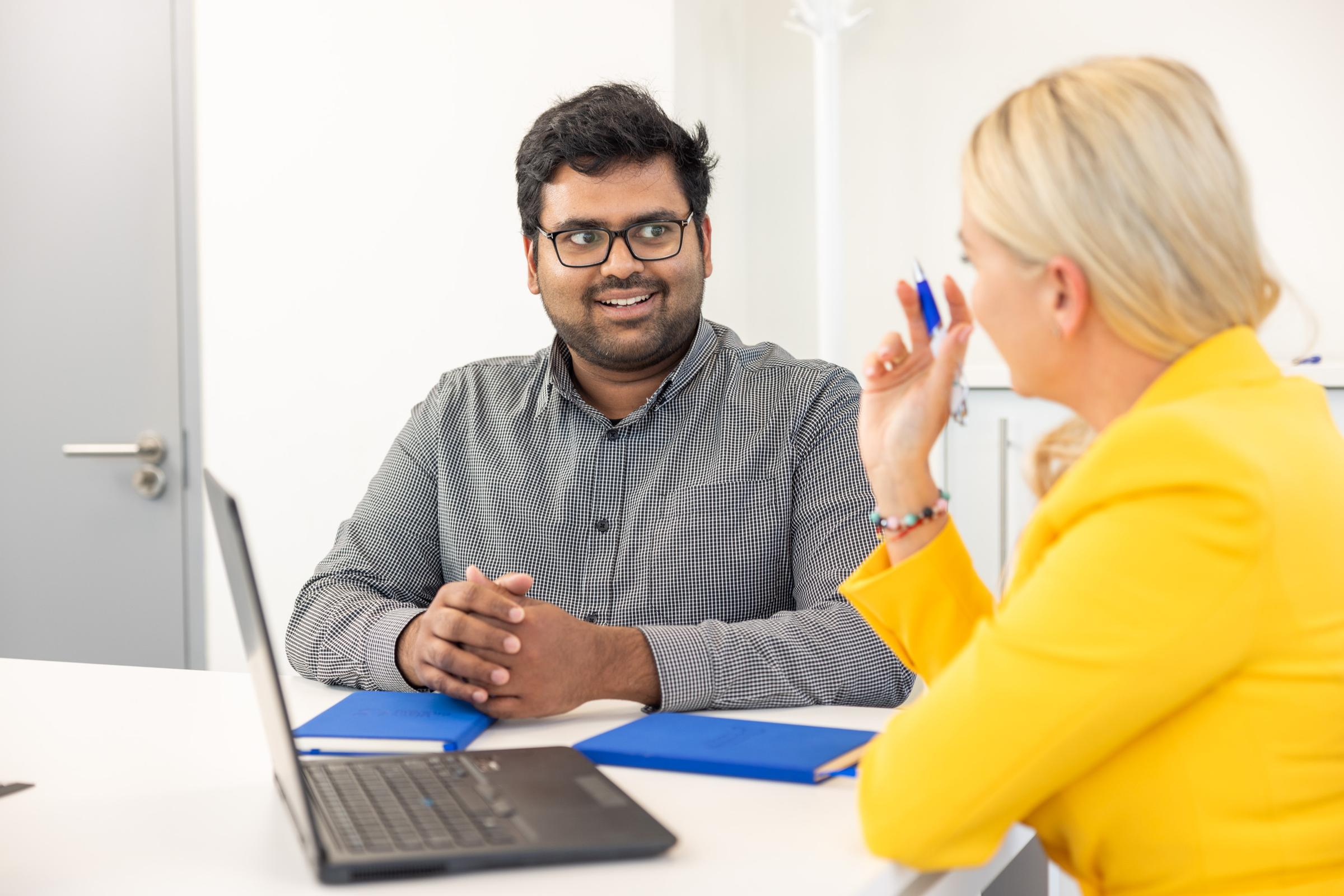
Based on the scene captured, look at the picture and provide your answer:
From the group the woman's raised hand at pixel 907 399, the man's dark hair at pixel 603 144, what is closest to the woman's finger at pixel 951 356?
the woman's raised hand at pixel 907 399

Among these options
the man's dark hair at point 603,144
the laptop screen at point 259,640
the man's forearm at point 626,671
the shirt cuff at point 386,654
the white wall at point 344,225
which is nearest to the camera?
the laptop screen at point 259,640

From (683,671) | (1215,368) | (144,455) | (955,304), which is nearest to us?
(1215,368)

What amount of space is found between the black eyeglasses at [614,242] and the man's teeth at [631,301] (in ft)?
0.17

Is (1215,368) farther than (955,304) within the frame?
No

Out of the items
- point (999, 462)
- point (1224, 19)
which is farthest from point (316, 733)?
point (1224, 19)

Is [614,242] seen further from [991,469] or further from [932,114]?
[932,114]

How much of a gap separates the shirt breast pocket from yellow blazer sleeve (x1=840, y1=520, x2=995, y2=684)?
1.71ft

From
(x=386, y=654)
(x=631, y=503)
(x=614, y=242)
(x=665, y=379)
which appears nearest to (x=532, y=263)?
(x=614, y=242)

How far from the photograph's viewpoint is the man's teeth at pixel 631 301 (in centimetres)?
180

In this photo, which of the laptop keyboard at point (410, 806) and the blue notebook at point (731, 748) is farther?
the blue notebook at point (731, 748)

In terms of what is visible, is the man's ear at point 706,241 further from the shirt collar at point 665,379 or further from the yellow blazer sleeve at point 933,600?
the yellow blazer sleeve at point 933,600

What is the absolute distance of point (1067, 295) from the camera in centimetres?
90

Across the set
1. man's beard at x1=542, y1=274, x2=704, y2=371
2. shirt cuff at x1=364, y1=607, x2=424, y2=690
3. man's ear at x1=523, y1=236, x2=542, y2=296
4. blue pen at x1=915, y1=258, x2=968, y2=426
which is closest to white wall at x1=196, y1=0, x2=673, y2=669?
man's ear at x1=523, y1=236, x2=542, y2=296

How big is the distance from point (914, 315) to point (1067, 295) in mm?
336
